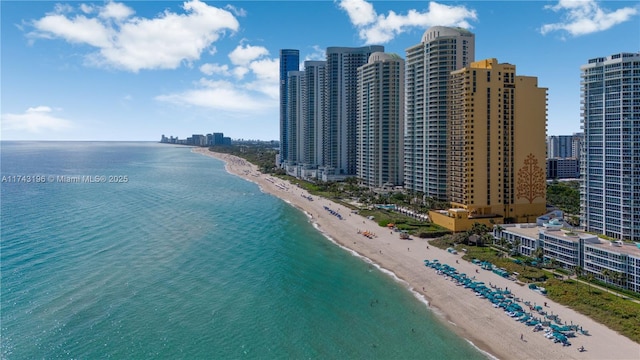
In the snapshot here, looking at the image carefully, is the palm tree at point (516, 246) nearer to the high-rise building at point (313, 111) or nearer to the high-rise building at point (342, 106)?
the high-rise building at point (342, 106)

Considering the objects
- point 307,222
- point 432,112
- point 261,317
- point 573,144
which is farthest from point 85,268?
point 573,144

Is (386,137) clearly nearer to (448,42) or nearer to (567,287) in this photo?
(448,42)

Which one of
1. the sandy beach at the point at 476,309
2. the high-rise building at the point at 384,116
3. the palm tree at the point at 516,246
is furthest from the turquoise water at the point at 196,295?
the high-rise building at the point at 384,116

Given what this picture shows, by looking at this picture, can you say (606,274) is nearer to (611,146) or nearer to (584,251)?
(584,251)

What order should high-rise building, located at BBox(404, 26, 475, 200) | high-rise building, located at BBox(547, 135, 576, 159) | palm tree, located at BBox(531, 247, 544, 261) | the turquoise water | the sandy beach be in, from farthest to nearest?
high-rise building, located at BBox(547, 135, 576, 159), high-rise building, located at BBox(404, 26, 475, 200), palm tree, located at BBox(531, 247, 544, 261), the turquoise water, the sandy beach

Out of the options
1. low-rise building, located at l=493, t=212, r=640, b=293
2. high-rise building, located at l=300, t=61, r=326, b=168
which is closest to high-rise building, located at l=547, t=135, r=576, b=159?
high-rise building, located at l=300, t=61, r=326, b=168

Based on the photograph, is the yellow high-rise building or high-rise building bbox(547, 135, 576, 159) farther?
high-rise building bbox(547, 135, 576, 159)

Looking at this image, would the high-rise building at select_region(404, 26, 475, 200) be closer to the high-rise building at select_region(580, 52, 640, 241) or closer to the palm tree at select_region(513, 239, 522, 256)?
the high-rise building at select_region(580, 52, 640, 241)
